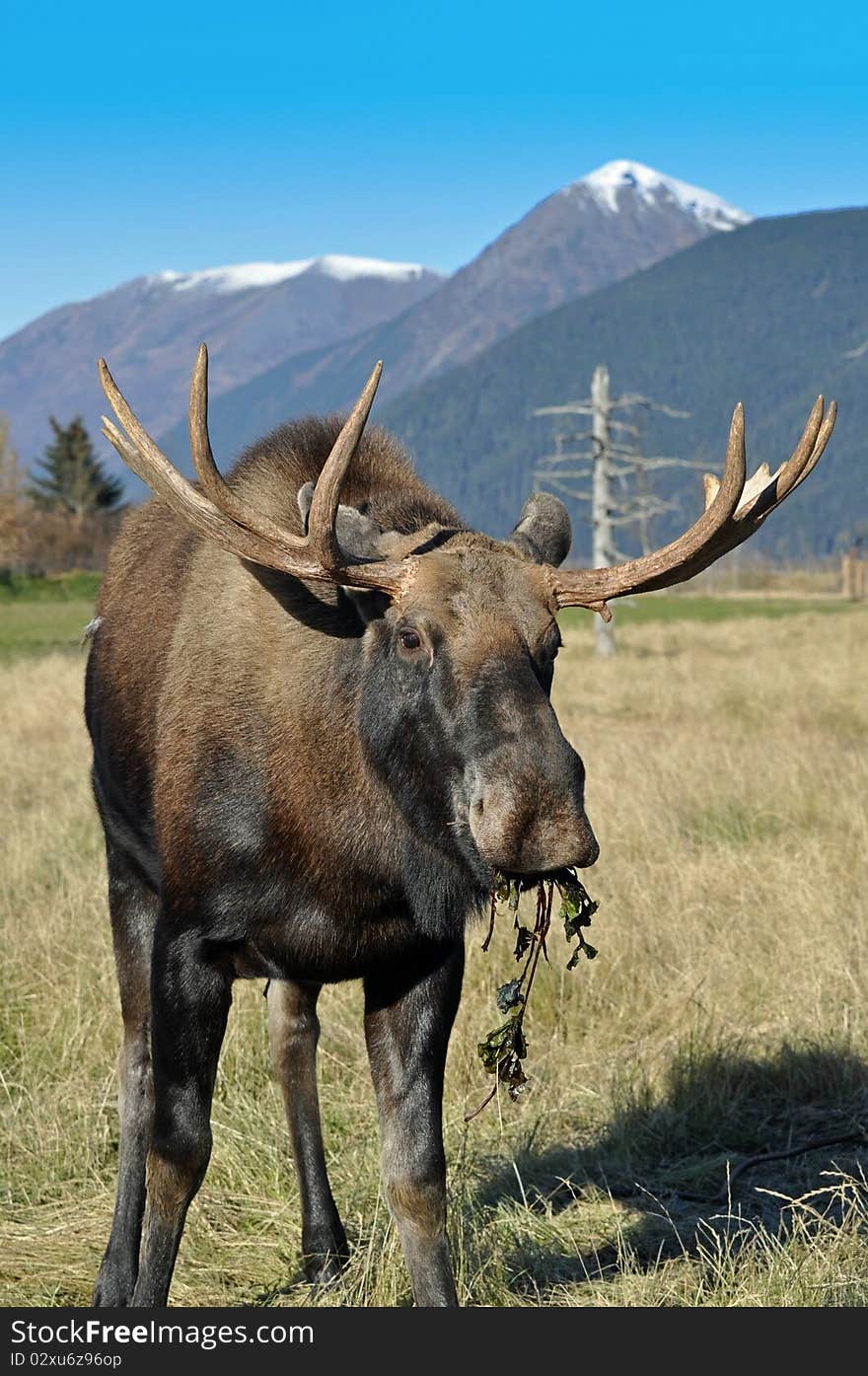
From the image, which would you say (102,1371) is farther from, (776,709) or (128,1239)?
(776,709)

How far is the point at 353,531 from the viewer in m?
4.11

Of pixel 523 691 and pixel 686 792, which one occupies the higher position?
pixel 523 691

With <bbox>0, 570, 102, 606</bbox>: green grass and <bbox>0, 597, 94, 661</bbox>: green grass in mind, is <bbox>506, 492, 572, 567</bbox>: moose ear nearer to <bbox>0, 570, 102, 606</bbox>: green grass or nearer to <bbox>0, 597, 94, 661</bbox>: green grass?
<bbox>0, 597, 94, 661</bbox>: green grass

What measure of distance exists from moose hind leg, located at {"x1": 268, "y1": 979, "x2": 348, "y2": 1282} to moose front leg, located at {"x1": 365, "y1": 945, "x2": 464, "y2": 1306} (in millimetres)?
533

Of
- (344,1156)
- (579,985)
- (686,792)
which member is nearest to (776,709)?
(686,792)

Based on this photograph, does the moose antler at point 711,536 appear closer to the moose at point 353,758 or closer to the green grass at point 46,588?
the moose at point 353,758

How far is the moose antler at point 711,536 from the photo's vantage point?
13.1 ft

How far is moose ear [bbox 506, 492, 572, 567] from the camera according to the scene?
4.32 metres

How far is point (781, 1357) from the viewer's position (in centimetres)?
377

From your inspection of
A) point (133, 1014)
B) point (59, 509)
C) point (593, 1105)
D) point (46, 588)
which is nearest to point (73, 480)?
point (59, 509)

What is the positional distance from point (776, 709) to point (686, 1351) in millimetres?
13768

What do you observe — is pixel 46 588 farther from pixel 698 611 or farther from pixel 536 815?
pixel 536 815

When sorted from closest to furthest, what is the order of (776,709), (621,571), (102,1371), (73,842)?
(102,1371) → (621,571) → (73,842) → (776,709)

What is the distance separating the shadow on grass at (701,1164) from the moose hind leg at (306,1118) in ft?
1.72
